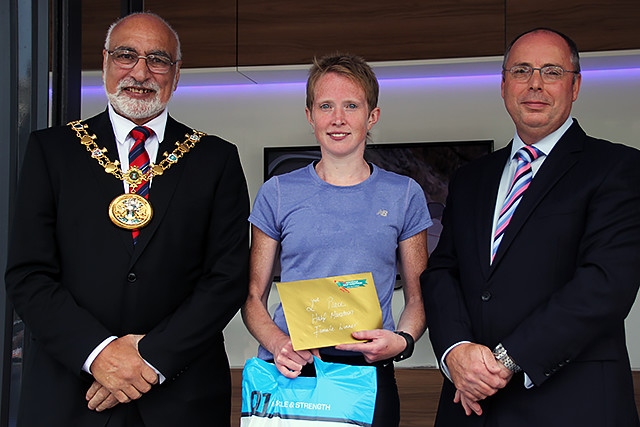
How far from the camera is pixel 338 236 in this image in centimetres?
212

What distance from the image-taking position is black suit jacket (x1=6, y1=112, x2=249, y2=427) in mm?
1986

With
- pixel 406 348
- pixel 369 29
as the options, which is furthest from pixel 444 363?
pixel 369 29

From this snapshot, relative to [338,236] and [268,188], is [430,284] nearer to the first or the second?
[338,236]

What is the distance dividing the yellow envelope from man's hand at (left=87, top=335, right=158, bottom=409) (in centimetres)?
37

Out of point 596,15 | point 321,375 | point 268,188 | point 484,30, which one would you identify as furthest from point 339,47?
point 321,375

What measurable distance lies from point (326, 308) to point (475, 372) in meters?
0.40

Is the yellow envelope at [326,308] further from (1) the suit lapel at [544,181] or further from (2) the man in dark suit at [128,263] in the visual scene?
(1) the suit lapel at [544,181]

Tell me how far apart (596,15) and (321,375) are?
3332mm

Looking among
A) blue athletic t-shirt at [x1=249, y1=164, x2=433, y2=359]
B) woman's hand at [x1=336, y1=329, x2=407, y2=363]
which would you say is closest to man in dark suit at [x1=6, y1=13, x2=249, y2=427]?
blue athletic t-shirt at [x1=249, y1=164, x2=433, y2=359]

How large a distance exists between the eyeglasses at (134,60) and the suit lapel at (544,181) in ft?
3.43

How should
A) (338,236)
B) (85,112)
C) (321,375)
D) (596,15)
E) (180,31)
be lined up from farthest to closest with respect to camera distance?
(85,112), (180,31), (596,15), (338,236), (321,375)

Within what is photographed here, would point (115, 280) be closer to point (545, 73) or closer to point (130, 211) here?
point (130, 211)

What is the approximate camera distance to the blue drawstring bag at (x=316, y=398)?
6.25ft

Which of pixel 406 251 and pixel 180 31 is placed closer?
pixel 406 251
